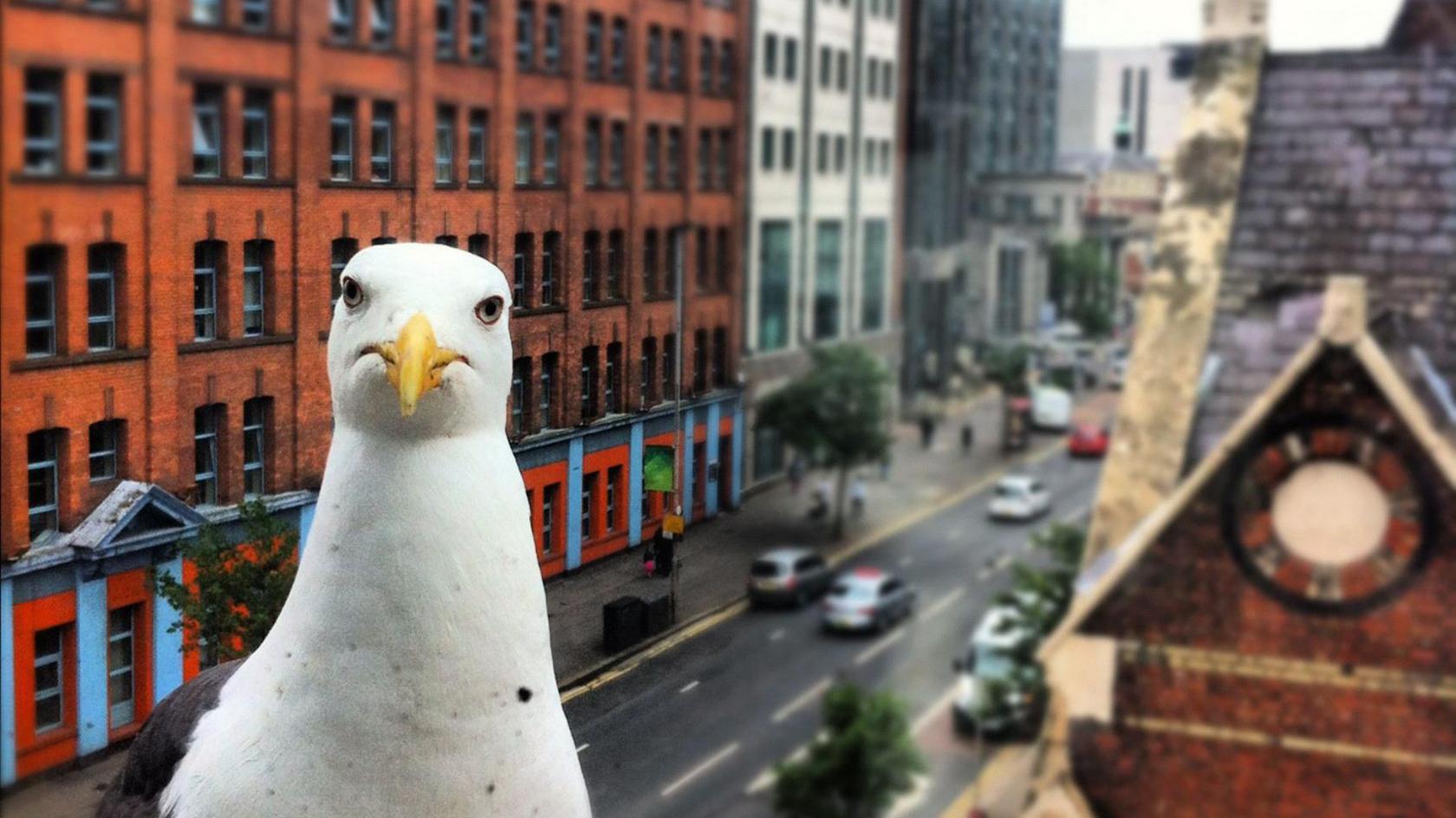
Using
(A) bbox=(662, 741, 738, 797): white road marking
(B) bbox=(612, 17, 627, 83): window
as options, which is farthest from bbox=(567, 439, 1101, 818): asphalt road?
(B) bbox=(612, 17, 627, 83): window

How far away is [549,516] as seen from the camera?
331 cm

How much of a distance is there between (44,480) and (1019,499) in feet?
22.4

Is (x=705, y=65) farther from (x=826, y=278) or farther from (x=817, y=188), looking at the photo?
(x=826, y=278)

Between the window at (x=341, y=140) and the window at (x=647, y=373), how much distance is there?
852 millimetres

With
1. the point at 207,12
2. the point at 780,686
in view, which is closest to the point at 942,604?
the point at 780,686

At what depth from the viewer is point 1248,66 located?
9570 millimetres

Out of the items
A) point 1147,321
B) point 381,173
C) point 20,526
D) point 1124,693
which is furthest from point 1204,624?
point 20,526

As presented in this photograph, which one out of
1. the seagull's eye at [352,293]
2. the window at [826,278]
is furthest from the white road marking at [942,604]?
the seagull's eye at [352,293]

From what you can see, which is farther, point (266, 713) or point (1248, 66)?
point (1248, 66)

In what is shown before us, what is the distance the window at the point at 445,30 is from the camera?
10.3 feet

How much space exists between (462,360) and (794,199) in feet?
8.18

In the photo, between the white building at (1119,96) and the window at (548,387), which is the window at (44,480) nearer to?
the window at (548,387)

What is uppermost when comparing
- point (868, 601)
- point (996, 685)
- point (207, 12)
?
point (207, 12)

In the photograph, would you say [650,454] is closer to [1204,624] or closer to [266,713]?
[266,713]
